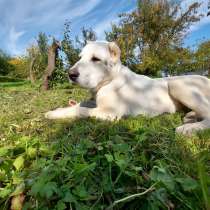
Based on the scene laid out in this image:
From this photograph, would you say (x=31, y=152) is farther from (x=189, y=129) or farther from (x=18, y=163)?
(x=189, y=129)

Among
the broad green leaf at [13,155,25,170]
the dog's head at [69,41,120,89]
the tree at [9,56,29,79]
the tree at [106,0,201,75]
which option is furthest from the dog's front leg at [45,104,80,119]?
the tree at [9,56,29,79]

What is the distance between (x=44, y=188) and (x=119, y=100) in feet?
8.78

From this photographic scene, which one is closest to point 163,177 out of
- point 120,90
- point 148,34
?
point 120,90

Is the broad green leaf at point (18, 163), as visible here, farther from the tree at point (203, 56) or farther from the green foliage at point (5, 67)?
the green foliage at point (5, 67)

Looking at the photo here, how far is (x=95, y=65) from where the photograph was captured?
13.8 ft

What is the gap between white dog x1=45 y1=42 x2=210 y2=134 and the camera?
13.1 ft

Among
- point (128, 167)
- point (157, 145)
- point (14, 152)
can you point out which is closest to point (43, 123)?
point (14, 152)

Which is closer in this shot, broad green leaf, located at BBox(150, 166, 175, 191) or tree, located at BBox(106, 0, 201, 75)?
broad green leaf, located at BBox(150, 166, 175, 191)

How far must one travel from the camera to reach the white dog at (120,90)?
4.00 meters

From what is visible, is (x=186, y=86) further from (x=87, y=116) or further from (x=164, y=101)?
(x=87, y=116)

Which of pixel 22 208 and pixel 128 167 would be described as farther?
pixel 128 167

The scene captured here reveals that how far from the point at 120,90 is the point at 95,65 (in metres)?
0.45

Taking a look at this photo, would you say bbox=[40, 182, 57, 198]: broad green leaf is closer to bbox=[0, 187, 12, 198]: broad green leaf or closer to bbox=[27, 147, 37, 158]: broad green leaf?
bbox=[0, 187, 12, 198]: broad green leaf

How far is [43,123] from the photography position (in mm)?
3736
